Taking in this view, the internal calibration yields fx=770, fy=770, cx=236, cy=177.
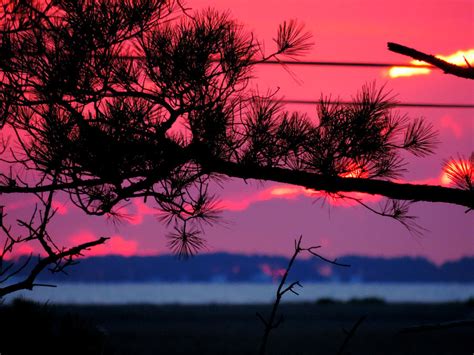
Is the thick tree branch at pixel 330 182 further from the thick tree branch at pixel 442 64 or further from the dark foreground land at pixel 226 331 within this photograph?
the dark foreground land at pixel 226 331

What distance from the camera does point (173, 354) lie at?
731 cm

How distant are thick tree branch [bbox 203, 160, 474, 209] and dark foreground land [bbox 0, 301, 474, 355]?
5.08 feet

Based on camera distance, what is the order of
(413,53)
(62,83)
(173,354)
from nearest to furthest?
1. (413,53)
2. (62,83)
3. (173,354)

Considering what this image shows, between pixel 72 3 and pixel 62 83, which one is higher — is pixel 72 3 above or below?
above

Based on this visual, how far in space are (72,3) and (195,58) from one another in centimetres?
59

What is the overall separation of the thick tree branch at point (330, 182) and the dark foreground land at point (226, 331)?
1549 mm

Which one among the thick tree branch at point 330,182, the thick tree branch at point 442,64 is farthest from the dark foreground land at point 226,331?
the thick tree branch at point 442,64

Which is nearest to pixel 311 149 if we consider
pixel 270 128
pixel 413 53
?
pixel 270 128

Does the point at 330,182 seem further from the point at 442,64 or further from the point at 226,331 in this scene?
the point at 226,331

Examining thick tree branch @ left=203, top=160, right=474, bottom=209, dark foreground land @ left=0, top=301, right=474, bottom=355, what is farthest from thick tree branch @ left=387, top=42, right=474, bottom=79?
dark foreground land @ left=0, top=301, right=474, bottom=355

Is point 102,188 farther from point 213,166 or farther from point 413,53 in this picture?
point 413,53

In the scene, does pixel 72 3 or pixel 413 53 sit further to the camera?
pixel 72 3

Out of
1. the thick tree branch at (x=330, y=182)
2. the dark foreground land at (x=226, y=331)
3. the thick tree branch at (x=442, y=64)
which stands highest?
the thick tree branch at (x=442, y=64)

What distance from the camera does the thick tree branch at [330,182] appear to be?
354cm
